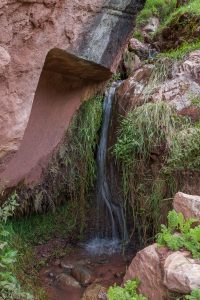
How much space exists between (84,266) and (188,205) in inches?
68.7

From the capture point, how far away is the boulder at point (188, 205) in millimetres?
3074

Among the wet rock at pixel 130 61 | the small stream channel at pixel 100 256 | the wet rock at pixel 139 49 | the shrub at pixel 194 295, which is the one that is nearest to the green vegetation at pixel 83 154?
the small stream channel at pixel 100 256

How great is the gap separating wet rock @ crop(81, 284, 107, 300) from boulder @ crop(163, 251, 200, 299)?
118cm

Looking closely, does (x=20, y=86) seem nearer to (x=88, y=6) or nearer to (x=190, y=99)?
(x=88, y=6)

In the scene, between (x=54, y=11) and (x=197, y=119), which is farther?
(x=197, y=119)

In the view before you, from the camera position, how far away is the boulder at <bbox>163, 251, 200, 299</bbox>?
2.50 m

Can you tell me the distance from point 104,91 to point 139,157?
1.29m

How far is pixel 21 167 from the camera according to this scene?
4.52 m

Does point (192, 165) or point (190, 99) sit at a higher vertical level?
point (190, 99)

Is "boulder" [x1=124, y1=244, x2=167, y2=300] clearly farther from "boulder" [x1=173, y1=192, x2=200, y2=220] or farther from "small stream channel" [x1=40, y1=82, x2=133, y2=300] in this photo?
"small stream channel" [x1=40, y1=82, x2=133, y2=300]

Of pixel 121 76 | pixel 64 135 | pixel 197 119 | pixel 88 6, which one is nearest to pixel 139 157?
pixel 197 119

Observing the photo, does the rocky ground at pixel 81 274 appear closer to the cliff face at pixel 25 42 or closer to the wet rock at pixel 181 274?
the wet rock at pixel 181 274

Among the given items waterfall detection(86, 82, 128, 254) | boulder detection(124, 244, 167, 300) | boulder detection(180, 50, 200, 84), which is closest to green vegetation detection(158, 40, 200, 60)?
boulder detection(180, 50, 200, 84)

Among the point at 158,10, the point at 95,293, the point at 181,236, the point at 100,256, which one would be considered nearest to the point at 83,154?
the point at 100,256
